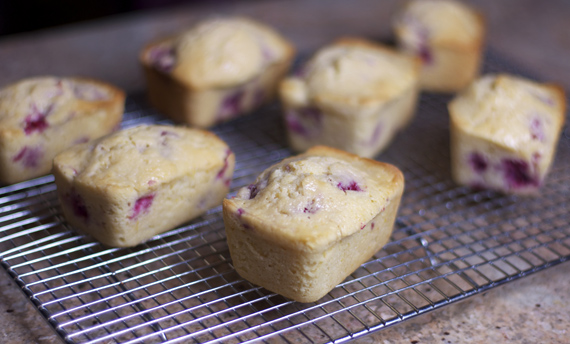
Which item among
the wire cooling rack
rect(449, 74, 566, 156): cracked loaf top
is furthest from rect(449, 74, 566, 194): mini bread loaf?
the wire cooling rack

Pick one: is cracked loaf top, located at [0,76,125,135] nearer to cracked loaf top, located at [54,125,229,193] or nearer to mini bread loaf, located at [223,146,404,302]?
cracked loaf top, located at [54,125,229,193]

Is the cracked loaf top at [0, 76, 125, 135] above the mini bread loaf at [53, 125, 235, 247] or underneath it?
above

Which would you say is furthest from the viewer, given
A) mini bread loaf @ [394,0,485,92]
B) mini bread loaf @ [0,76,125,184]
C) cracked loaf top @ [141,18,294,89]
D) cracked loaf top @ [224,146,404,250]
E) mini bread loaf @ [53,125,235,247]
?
mini bread loaf @ [394,0,485,92]

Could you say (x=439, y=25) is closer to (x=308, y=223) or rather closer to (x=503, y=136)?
(x=503, y=136)

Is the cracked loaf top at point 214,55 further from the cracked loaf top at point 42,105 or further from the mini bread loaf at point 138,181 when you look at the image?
the mini bread loaf at point 138,181

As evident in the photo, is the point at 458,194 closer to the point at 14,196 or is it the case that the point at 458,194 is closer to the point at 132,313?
the point at 132,313

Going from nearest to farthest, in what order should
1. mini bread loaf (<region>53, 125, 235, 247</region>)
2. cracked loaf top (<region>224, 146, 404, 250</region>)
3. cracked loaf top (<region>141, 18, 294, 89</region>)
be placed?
cracked loaf top (<region>224, 146, 404, 250</region>)
mini bread loaf (<region>53, 125, 235, 247</region>)
cracked loaf top (<region>141, 18, 294, 89</region>)

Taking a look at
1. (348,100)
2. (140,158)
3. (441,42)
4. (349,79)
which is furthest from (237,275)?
(441,42)
